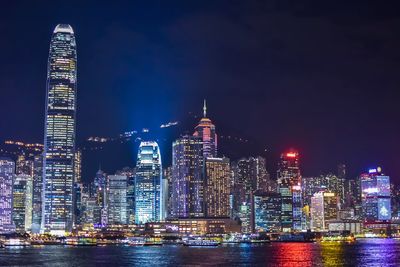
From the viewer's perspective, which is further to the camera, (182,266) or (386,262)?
(386,262)

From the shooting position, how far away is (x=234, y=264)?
109562 mm

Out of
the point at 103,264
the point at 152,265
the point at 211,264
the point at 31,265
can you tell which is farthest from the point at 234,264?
the point at 31,265

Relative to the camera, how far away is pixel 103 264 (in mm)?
109500

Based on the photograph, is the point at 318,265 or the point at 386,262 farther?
the point at 386,262

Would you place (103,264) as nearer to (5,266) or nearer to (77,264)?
(77,264)

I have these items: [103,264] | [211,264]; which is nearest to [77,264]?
[103,264]

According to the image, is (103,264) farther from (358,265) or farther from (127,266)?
(358,265)

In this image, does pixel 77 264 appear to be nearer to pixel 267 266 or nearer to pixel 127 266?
pixel 127 266

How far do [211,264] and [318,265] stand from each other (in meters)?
15.6

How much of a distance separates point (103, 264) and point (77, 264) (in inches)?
155

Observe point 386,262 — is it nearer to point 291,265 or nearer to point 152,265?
point 291,265

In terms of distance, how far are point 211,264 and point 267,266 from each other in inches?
329

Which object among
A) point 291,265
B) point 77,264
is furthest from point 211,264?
point 77,264

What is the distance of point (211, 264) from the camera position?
10800 cm
